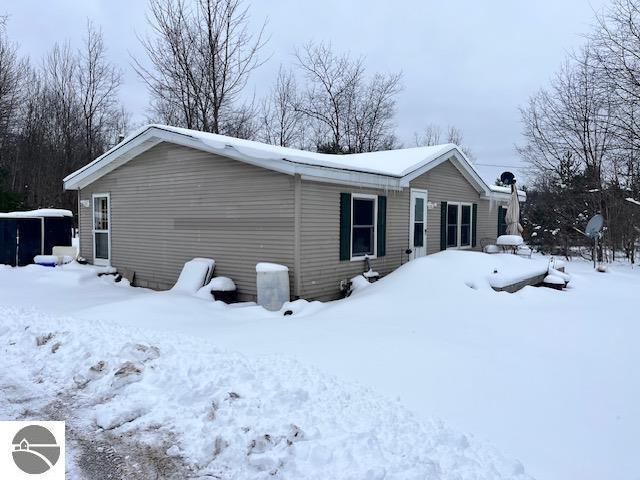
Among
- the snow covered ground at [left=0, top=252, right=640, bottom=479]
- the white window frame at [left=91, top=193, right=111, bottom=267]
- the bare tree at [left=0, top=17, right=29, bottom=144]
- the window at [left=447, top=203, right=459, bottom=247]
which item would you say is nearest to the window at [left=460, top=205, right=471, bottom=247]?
the window at [left=447, top=203, right=459, bottom=247]

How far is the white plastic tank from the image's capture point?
26.0ft

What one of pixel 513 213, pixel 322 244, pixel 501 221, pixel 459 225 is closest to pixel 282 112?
pixel 501 221

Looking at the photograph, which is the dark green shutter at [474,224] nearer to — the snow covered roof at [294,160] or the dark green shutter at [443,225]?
the snow covered roof at [294,160]

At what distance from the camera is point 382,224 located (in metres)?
10.2

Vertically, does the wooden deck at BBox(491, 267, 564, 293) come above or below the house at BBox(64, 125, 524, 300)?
below

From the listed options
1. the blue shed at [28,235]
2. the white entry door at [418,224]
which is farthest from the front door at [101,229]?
the white entry door at [418,224]

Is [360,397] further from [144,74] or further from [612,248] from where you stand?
[144,74]

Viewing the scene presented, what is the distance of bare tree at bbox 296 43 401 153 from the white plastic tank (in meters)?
21.8

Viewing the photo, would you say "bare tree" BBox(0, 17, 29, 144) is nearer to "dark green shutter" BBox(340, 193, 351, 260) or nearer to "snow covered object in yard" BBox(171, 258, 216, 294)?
"snow covered object in yard" BBox(171, 258, 216, 294)

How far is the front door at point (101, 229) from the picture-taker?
11.8 metres

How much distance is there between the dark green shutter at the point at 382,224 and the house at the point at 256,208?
0.02m

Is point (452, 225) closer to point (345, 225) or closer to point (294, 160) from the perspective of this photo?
point (345, 225)

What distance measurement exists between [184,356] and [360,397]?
2040 millimetres

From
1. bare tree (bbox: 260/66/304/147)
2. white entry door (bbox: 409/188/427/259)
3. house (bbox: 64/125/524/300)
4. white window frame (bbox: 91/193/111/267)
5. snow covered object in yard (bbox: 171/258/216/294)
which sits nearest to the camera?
house (bbox: 64/125/524/300)
